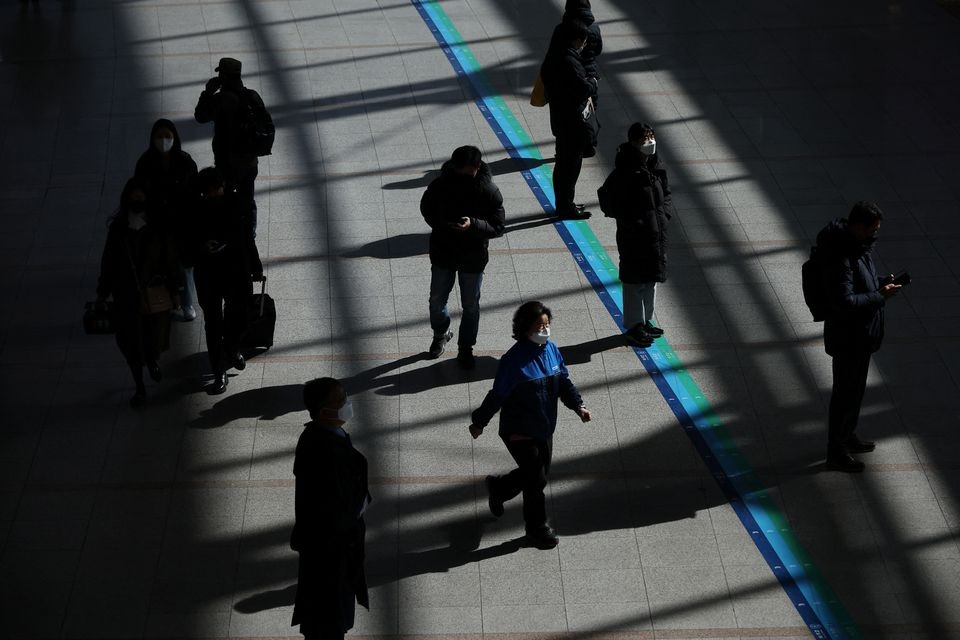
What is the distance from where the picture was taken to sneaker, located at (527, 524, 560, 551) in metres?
8.03

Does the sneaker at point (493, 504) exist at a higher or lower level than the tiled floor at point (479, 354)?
higher

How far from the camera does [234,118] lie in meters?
11.2

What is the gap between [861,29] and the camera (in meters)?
17.0

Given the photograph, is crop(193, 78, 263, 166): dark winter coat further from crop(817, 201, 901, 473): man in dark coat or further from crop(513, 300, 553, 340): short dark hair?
crop(817, 201, 901, 473): man in dark coat

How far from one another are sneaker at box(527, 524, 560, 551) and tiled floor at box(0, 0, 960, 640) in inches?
4.2

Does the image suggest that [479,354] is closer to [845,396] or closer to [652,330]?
[652,330]

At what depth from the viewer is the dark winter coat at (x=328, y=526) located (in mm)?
6434

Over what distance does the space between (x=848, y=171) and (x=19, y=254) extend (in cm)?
798

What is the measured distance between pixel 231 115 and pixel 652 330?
404cm

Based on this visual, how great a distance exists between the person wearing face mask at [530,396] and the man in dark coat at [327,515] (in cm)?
121

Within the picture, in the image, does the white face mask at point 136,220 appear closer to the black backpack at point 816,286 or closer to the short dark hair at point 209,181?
the short dark hair at point 209,181

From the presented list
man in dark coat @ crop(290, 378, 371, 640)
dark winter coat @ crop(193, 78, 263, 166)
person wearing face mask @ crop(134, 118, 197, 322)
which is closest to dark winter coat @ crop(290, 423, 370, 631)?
man in dark coat @ crop(290, 378, 371, 640)

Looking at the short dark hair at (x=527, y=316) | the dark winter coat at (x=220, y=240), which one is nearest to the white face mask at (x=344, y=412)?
the short dark hair at (x=527, y=316)

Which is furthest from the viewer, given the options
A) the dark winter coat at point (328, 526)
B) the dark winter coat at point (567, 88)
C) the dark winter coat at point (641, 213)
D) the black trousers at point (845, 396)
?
the dark winter coat at point (567, 88)
